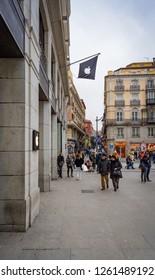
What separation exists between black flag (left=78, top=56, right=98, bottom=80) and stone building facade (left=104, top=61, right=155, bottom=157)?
35.2 m

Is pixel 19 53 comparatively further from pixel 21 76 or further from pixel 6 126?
pixel 6 126

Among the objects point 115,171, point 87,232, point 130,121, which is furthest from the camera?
point 130,121

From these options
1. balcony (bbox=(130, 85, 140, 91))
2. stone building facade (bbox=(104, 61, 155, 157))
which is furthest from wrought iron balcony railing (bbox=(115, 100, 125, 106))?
balcony (bbox=(130, 85, 140, 91))

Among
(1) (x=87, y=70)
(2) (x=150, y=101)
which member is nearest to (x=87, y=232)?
(1) (x=87, y=70)

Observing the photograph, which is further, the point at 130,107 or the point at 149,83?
the point at 130,107

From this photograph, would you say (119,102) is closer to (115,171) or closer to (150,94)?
(150,94)

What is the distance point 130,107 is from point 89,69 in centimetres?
3747

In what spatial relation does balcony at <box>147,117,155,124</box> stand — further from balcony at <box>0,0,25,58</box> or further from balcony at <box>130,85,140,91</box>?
balcony at <box>0,0,25,58</box>

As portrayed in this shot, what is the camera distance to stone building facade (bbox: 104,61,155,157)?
45594 mm

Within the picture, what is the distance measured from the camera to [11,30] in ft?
13.6

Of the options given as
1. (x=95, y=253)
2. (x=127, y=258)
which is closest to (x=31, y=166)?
(x=95, y=253)
